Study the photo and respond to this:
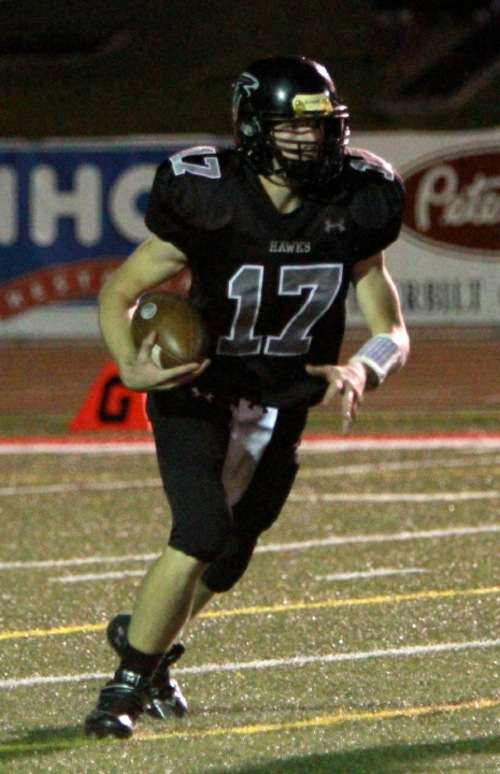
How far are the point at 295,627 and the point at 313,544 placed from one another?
140 cm

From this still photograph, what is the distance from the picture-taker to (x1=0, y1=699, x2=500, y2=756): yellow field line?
12.1 feet

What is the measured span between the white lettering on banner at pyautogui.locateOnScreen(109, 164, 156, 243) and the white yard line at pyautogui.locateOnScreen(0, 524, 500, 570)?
7825 mm

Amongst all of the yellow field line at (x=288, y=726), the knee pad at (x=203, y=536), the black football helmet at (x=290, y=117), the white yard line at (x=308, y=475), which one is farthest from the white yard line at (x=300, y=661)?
the white yard line at (x=308, y=475)

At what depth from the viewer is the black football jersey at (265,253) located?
3807 millimetres

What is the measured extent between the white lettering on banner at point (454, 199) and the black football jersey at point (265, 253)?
406 inches

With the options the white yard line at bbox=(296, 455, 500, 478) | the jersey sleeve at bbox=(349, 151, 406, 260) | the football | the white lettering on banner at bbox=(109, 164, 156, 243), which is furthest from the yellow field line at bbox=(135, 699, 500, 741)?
the white lettering on banner at bbox=(109, 164, 156, 243)

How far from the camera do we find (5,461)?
8.55 m

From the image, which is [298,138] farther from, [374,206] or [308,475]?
[308,475]

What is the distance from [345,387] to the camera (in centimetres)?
351

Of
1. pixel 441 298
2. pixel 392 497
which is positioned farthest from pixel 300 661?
pixel 441 298

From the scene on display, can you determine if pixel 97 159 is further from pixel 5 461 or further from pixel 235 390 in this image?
pixel 235 390

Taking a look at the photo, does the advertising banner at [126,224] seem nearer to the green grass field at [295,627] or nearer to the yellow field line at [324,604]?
the green grass field at [295,627]

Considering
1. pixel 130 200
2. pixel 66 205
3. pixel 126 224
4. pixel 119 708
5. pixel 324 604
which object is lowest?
pixel 126 224

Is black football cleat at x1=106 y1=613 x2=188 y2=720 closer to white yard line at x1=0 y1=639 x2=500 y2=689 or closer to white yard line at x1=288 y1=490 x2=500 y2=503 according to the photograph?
white yard line at x1=0 y1=639 x2=500 y2=689
